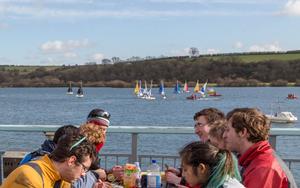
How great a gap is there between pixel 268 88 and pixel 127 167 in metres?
108

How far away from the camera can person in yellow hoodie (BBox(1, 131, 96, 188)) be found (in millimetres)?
3148

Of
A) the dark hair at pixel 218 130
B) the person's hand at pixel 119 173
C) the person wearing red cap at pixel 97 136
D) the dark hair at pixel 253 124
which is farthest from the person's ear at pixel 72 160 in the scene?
the person's hand at pixel 119 173

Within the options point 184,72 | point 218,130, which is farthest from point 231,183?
point 184,72

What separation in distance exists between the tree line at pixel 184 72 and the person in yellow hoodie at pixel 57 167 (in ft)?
304

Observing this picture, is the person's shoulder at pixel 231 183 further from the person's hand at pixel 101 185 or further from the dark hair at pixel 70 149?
the person's hand at pixel 101 185

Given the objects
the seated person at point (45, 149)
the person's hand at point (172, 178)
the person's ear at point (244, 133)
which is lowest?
the person's hand at point (172, 178)

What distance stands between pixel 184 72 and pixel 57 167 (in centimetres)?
9593

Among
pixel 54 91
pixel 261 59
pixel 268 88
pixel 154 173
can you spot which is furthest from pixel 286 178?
pixel 54 91

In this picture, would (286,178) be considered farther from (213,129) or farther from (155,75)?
(155,75)

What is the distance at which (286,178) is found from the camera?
11.6ft

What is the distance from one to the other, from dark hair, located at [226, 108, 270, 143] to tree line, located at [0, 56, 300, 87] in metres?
91.8

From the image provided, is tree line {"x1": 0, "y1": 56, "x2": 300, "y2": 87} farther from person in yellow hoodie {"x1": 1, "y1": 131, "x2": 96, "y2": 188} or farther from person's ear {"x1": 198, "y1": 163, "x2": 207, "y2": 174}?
person's ear {"x1": 198, "y1": 163, "x2": 207, "y2": 174}

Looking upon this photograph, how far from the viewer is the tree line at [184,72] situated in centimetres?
9650

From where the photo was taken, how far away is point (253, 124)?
3.76 m
